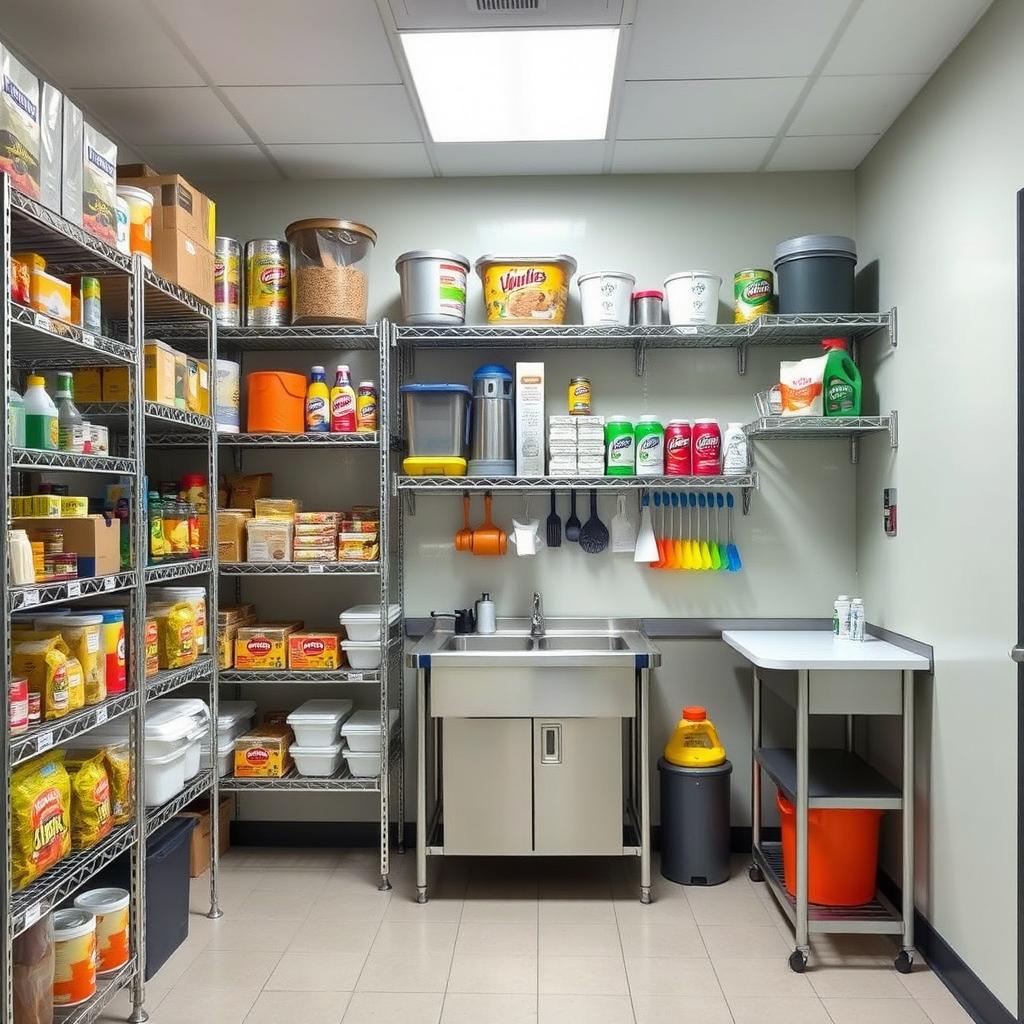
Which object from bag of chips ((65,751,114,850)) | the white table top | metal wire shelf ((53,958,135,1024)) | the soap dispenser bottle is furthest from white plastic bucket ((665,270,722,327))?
metal wire shelf ((53,958,135,1024))

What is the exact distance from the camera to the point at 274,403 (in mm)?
3445

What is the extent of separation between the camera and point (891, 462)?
3213 mm

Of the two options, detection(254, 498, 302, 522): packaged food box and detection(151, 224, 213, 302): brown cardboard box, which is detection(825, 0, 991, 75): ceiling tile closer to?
detection(151, 224, 213, 302): brown cardboard box

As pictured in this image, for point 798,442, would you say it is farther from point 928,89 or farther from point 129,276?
point 129,276

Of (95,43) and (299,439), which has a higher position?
(95,43)

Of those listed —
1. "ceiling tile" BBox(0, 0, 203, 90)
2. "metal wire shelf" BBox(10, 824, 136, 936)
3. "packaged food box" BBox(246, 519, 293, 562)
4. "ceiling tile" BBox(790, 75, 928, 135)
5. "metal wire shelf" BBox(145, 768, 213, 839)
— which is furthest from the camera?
"packaged food box" BBox(246, 519, 293, 562)

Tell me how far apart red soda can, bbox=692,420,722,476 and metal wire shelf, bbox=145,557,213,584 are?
6.15ft

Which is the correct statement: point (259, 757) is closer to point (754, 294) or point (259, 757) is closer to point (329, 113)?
point (329, 113)

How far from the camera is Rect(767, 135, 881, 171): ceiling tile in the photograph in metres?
3.35

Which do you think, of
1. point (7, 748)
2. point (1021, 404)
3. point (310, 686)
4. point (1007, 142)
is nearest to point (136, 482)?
point (7, 748)

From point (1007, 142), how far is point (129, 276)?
245 centimetres

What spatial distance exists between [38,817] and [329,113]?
2.42 meters

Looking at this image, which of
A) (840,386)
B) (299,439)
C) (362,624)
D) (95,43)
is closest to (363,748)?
(362,624)

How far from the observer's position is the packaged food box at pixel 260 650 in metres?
3.42
